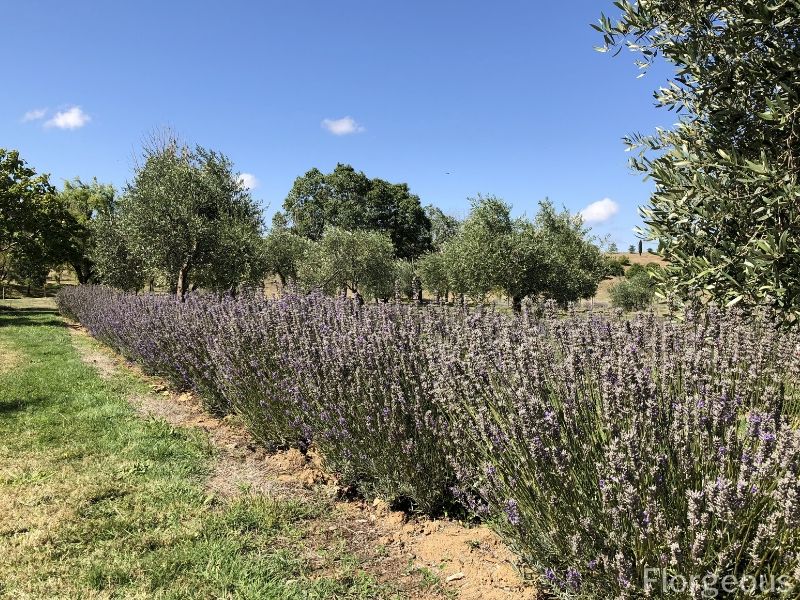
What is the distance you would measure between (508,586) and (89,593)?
256 cm

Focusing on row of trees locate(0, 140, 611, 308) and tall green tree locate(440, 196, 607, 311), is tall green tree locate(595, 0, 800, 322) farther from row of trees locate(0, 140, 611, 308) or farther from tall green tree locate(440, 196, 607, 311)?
tall green tree locate(440, 196, 607, 311)

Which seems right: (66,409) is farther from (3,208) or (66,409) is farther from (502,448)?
(3,208)

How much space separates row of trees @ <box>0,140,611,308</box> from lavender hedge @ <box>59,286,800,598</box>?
5.23 feet

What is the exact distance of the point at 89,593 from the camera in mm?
2994

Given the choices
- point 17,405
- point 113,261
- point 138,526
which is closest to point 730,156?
point 138,526

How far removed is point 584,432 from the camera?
2.85 meters

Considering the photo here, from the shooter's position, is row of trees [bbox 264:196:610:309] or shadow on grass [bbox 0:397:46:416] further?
row of trees [bbox 264:196:610:309]

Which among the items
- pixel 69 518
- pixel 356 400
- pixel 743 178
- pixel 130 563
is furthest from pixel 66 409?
pixel 743 178

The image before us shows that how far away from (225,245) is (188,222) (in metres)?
1.46

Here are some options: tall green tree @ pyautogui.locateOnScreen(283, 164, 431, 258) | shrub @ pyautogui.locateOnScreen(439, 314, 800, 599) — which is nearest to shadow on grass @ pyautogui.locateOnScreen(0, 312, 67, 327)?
shrub @ pyautogui.locateOnScreen(439, 314, 800, 599)

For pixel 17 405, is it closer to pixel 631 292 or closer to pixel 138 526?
pixel 138 526

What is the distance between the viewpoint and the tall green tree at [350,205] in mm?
53531

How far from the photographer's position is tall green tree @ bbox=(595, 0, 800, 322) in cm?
296

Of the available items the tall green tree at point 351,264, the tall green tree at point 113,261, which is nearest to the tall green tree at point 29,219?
the tall green tree at point 113,261
